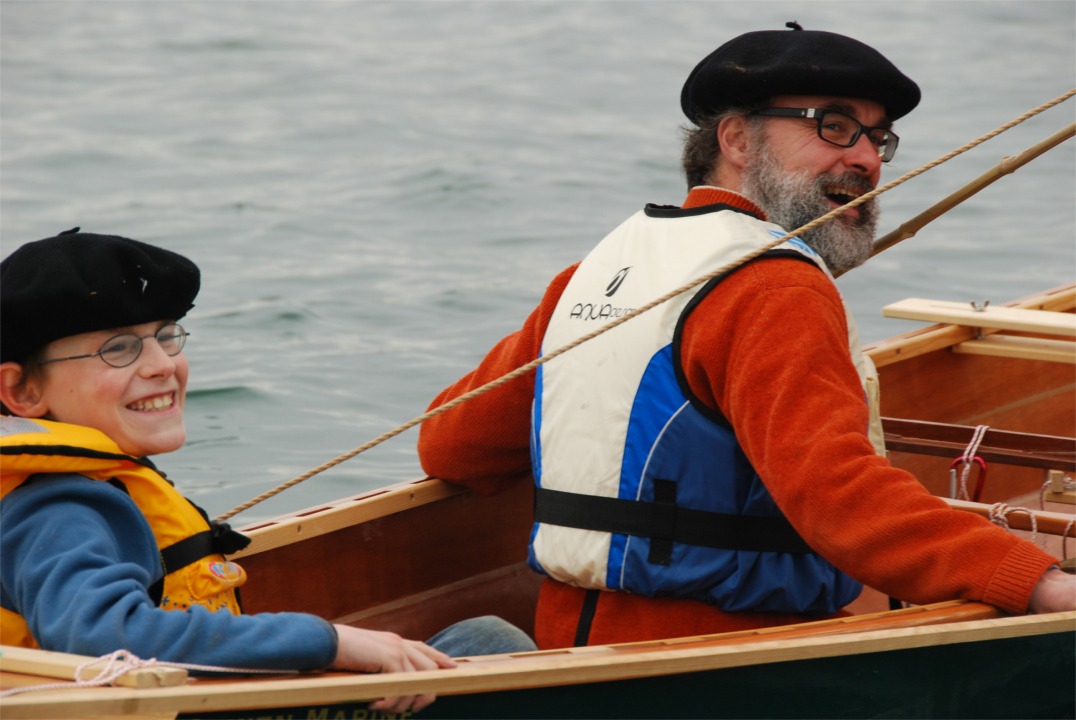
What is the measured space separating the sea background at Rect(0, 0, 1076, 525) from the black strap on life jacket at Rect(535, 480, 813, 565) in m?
3.33

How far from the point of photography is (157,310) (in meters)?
2.18

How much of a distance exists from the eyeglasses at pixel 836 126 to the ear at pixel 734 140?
0.14 ft

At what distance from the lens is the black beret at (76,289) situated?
2.07 m

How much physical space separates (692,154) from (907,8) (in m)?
14.9

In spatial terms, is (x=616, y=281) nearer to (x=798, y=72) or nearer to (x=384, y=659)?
(x=798, y=72)

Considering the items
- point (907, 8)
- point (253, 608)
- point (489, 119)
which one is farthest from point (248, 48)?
point (253, 608)

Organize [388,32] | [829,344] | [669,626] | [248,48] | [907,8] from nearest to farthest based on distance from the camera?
[829,344], [669,626], [248,48], [388,32], [907,8]

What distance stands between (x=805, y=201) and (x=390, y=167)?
28.7ft

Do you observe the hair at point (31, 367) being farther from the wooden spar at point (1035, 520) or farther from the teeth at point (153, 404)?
the wooden spar at point (1035, 520)

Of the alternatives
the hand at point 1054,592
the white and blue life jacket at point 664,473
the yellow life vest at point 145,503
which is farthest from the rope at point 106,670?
the hand at point 1054,592

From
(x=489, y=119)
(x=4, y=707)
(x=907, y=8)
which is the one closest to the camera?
(x=4, y=707)

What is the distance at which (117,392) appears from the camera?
7.00ft

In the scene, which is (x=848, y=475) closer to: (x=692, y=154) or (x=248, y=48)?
(x=692, y=154)

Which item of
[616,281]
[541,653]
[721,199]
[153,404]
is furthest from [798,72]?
[153,404]
